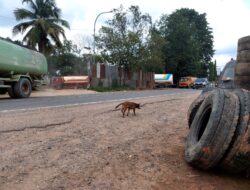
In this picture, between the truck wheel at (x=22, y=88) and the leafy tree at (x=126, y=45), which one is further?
the leafy tree at (x=126, y=45)

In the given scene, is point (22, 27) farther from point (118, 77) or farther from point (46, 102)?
point (46, 102)

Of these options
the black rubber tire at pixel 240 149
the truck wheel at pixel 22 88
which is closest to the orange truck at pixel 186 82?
the truck wheel at pixel 22 88

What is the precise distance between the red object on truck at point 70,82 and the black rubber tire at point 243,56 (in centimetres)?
2843

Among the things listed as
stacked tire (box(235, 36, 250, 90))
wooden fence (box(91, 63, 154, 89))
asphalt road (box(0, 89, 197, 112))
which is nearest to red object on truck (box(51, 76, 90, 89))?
wooden fence (box(91, 63, 154, 89))

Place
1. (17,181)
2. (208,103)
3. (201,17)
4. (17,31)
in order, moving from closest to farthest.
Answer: (17,181)
(208,103)
(17,31)
(201,17)

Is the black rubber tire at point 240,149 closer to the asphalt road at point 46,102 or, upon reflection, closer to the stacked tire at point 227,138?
the stacked tire at point 227,138

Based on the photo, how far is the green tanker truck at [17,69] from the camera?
56.2 feet

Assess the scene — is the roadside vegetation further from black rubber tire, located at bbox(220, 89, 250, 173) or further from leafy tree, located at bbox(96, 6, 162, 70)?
black rubber tire, located at bbox(220, 89, 250, 173)

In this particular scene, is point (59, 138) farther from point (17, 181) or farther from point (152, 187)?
point (152, 187)

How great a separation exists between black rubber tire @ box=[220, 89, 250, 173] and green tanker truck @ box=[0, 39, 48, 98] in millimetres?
14557

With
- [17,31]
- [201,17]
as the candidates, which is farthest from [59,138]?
[201,17]

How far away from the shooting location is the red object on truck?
33.7m

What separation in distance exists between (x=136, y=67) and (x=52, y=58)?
13.1 metres

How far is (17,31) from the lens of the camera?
120 ft
